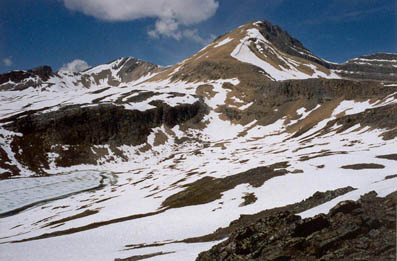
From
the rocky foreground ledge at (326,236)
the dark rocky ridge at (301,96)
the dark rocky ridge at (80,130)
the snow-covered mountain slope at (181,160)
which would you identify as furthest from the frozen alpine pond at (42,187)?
the dark rocky ridge at (301,96)

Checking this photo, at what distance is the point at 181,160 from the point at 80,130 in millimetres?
53369

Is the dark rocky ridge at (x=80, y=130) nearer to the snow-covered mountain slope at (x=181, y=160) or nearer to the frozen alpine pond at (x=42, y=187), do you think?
the snow-covered mountain slope at (x=181, y=160)

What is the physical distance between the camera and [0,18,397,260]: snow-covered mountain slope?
2694cm

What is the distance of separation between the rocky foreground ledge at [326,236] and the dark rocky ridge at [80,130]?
92.6 m

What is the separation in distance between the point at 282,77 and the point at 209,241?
194 m

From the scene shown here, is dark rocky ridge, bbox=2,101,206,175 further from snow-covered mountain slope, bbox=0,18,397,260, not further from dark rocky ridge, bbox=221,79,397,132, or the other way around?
dark rocky ridge, bbox=221,79,397,132

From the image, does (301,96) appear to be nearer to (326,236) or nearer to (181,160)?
(181,160)

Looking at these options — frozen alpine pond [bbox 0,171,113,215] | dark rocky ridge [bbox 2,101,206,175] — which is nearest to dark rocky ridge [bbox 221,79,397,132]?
dark rocky ridge [bbox 2,101,206,175]

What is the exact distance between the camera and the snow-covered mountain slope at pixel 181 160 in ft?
88.4

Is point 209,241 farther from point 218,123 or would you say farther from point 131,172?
point 218,123

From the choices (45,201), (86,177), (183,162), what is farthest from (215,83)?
(45,201)

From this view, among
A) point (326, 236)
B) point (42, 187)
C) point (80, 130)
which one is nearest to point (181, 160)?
point (42, 187)

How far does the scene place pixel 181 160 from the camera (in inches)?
3391

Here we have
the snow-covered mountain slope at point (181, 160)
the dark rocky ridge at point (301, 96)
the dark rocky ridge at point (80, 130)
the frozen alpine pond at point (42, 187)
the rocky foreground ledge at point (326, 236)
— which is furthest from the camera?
the dark rocky ridge at point (301, 96)
